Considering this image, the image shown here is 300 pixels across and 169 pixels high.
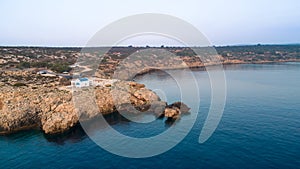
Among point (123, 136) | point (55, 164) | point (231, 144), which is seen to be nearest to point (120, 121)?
point (123, 136)

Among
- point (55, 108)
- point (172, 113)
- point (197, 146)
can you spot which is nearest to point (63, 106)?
point (55, 108)

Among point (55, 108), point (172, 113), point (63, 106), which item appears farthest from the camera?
point (172, 113)

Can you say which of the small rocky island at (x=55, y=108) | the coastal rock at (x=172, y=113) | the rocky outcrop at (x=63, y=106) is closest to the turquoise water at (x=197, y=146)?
the coastal rock at (x=172, y=113)

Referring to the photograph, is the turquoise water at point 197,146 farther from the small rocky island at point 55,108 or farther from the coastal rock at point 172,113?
the small rocky island at point 55,108

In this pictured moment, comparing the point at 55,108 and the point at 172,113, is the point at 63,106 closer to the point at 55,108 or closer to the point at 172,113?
the point at 55,108

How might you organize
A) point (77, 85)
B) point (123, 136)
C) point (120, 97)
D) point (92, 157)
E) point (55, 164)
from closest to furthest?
1. point (55, 164)
2. point (92, 157)
3. point (123, 136)
4. point (120, 97)
5. point (77, 85)

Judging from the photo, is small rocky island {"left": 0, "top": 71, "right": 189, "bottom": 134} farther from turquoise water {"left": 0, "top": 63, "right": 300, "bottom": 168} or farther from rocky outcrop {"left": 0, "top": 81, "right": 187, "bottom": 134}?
turquoise water {"left": 0, "top": 63, "right": 300, "bottom": 168}

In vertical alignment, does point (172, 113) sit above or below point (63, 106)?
above

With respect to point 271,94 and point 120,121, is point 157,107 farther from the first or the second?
point 271,94
